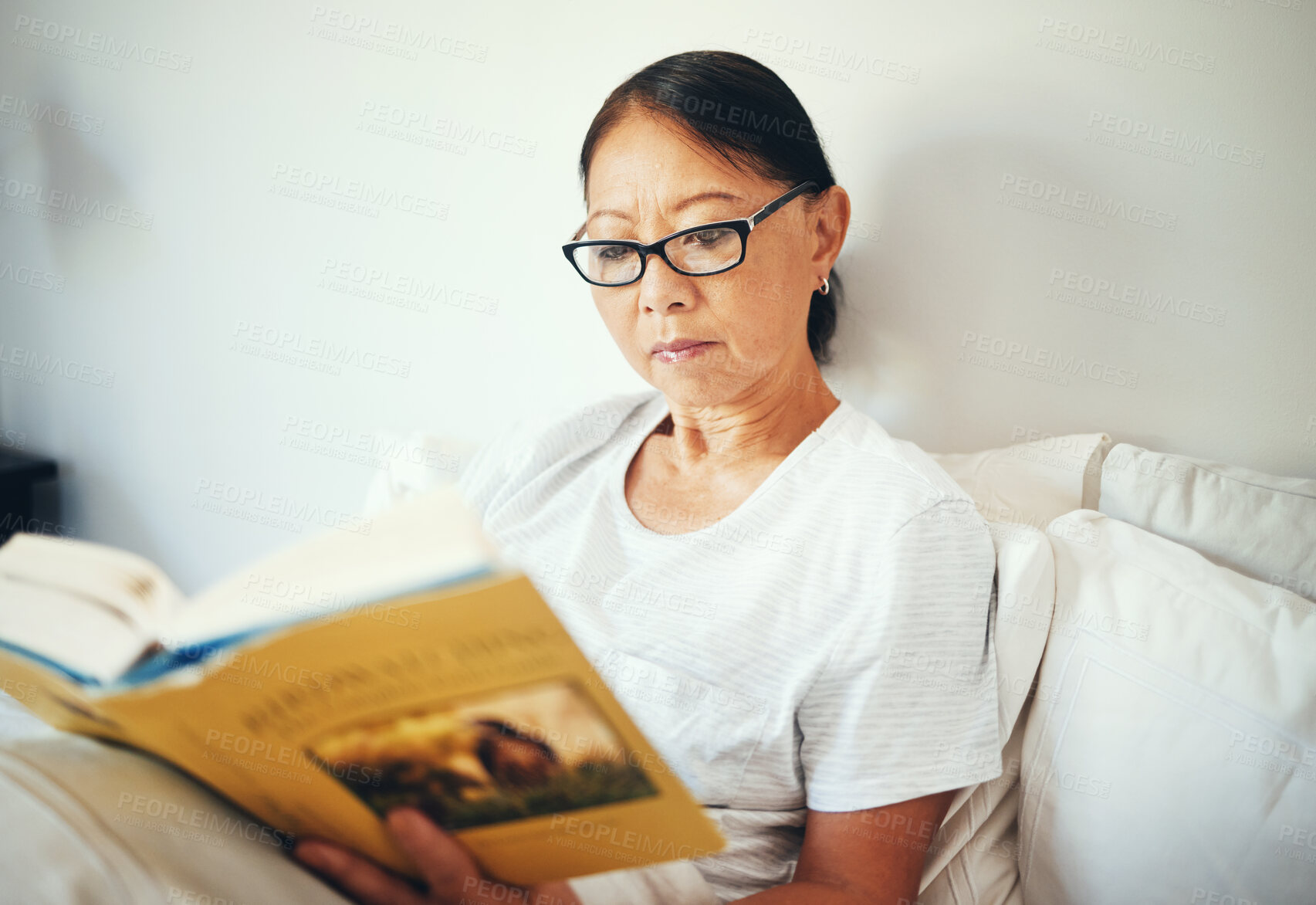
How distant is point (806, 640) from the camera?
2.74 feet

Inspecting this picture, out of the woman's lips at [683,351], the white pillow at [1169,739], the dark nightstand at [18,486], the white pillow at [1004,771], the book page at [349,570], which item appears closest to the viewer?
the book page at [349,570]

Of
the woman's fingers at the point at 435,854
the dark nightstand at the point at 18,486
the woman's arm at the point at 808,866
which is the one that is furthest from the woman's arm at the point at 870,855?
the dark nightstand at the point at 18,486

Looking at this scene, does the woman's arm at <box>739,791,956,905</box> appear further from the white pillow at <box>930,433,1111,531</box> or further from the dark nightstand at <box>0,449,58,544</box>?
the dark nightstand at <box>0,449,58,544</box>

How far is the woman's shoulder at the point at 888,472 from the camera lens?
33.5 inches

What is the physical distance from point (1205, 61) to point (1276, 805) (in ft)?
2.70

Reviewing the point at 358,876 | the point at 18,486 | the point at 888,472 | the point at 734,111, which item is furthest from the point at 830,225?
the point at 18,486

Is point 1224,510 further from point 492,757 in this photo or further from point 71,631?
point 71,631

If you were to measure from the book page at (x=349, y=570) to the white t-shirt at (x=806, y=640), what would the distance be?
26 cm

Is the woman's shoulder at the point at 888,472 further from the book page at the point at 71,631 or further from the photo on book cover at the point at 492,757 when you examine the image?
the book page at the point at 71,631

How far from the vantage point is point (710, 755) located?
0.85 m

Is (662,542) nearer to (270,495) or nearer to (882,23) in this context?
(882,23)

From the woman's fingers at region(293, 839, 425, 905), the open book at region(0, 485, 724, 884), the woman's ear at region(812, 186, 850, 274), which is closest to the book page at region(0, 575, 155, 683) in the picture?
the open book at region(0, 485, 724, 884)

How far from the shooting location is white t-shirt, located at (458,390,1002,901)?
79 centimetres

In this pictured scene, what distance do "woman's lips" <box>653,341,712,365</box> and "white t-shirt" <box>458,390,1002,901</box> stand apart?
0.54ft
